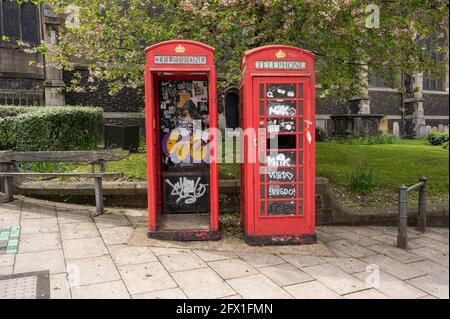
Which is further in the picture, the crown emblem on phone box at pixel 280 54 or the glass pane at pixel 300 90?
the glass pane at pixel 300 90

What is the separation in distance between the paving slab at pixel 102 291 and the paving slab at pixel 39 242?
58.4 inches

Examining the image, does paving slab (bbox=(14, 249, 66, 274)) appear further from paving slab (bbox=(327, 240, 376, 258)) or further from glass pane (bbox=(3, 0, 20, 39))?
glass pane (bbox=(3, 0, 20, 39))

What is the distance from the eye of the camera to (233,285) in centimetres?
394

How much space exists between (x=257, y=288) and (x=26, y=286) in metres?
2.36

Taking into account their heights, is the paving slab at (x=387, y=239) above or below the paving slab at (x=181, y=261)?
below

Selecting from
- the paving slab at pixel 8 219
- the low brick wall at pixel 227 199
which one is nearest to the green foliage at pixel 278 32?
the low brick wall at pixel 227 199

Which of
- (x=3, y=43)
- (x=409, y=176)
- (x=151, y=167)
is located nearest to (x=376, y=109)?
(x=409, y=176)

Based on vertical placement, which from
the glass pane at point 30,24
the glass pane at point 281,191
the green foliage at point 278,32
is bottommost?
the glass pane at point 281,191

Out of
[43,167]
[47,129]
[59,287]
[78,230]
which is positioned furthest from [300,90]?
[47,129]

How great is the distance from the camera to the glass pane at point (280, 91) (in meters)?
5.13

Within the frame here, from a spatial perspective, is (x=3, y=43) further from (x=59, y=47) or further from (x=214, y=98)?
(x=214, y=98)

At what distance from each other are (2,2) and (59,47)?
36.9 ft

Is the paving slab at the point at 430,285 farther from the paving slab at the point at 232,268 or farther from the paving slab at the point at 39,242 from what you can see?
the paving slab at the point at 39,242

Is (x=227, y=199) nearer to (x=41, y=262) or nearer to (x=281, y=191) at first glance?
(x=281, y=191)
